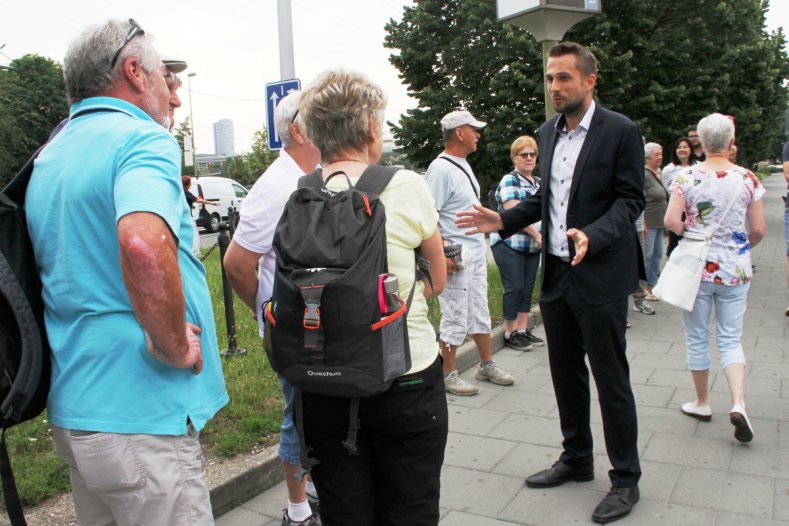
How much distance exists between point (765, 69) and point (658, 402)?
61.7 ft

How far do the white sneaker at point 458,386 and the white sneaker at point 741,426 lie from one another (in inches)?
72.1

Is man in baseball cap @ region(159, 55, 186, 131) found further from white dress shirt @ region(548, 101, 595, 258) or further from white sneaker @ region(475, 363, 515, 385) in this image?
white sneaker @ region(475, 363, 515, 385)

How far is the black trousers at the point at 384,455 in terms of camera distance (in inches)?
84.7

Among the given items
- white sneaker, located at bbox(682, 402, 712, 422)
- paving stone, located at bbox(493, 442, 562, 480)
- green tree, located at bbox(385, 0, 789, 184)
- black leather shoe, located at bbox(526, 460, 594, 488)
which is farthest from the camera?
green tree, located at bbox(385, 0, 789, 184)

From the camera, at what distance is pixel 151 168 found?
1790 millimetres

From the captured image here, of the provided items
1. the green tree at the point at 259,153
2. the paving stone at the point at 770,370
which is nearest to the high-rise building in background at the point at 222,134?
the green tree at the point at 259,153

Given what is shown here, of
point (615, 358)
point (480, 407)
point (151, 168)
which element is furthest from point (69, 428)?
point (480, 407)

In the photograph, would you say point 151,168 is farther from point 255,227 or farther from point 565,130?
point 565,130

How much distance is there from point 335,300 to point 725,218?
3.28 metres

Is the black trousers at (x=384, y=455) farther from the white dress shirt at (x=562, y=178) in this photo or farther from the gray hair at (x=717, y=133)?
the gray hair at (x=717, y=133)

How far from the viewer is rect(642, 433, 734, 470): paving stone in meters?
3.85

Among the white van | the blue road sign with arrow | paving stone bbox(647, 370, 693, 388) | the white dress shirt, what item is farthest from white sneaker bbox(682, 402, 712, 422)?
the white van

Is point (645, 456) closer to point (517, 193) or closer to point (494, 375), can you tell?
point (494, 375)

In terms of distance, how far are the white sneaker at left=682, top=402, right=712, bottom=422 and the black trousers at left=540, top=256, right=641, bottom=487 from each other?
129 cm
